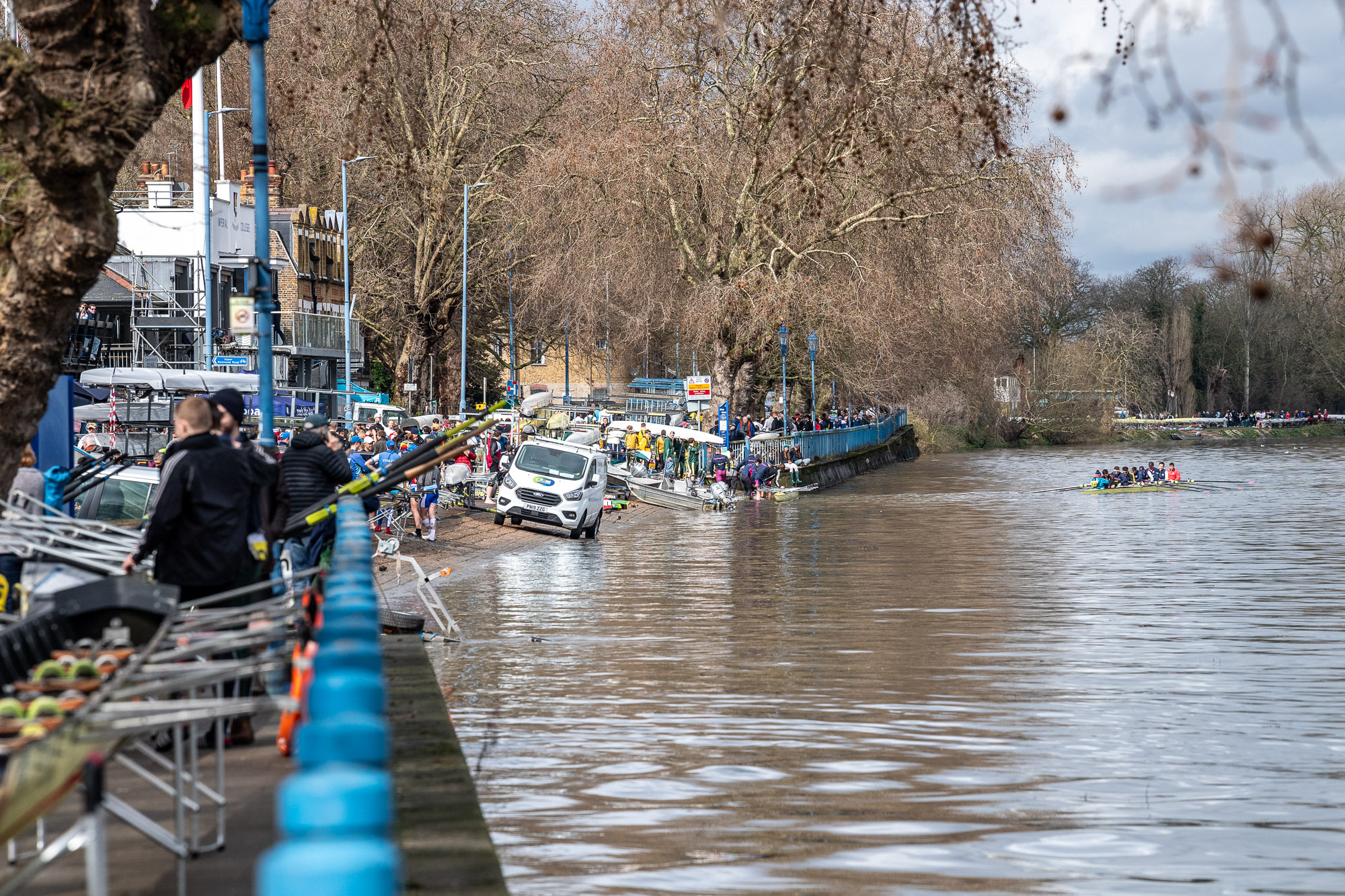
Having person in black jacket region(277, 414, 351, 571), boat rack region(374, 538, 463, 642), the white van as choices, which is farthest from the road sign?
the white van

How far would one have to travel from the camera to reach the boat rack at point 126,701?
437 centimetres

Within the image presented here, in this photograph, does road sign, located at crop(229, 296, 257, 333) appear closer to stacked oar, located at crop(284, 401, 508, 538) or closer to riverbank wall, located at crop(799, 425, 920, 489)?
stacked oar, located at crop(284, 401, 508, 538)

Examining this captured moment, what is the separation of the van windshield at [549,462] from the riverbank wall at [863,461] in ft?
64.6

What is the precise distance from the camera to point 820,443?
198 feet

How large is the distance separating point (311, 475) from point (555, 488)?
831 inches

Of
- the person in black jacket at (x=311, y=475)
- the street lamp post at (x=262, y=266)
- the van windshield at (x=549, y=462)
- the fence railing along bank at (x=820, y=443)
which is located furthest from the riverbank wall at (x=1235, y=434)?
the person in black jacket at (x=311, y=475)

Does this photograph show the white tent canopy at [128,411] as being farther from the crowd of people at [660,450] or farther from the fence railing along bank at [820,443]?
the fence railing along bank at [820,443]

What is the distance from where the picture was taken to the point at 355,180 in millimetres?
62500

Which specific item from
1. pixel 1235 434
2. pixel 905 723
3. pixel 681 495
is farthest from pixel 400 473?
pixel 1235 434

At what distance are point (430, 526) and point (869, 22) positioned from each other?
2218 cm

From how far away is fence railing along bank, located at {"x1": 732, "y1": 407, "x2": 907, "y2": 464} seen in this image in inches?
2045

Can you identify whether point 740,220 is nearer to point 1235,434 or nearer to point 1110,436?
point 1110,436

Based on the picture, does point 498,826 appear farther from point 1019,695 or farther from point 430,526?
point 430,526

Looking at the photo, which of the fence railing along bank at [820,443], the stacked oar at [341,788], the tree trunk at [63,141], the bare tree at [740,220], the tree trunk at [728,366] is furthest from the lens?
the fence railing along bank at [820,443]
